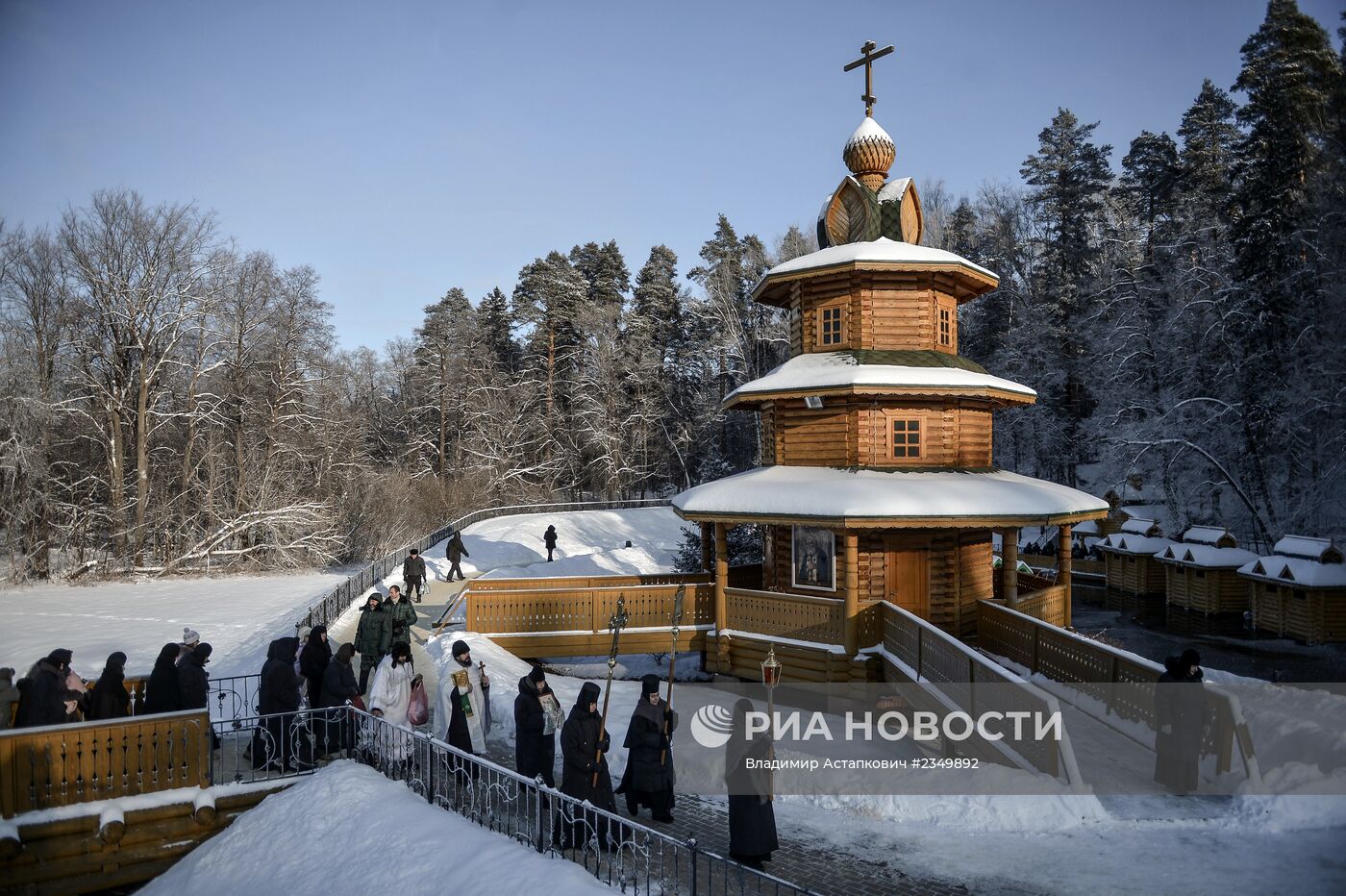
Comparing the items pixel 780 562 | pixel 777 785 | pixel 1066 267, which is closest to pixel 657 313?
pixel 1066 267

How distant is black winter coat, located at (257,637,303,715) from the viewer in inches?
398

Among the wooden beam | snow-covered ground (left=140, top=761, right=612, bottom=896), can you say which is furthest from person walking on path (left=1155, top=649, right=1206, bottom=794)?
snow-covered ground (left=140, top=761, right=612, bottom=896)

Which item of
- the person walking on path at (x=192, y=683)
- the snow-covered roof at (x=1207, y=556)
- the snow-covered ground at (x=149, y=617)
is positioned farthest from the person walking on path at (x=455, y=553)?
the snow-covered roof at (x=1207, y=556)

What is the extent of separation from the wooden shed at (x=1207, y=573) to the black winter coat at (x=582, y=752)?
28.3m

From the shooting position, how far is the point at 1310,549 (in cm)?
2405

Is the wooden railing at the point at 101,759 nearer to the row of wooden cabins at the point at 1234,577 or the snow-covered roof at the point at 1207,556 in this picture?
the row of wooden cabins at the point at 1234,577

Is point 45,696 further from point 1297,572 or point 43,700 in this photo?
Result: point 1297,572

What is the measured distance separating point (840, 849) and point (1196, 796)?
440 centimetres

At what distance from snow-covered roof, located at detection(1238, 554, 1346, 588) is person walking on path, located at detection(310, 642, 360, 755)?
27305mm

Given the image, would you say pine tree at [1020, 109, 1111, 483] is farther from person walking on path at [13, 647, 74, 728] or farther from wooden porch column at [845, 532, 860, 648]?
person walking on path at [13, 647, 74, 728]

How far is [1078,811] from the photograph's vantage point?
8477mm

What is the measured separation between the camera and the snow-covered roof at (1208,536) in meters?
28.8

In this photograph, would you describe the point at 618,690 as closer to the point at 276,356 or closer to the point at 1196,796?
the point at 1196,796

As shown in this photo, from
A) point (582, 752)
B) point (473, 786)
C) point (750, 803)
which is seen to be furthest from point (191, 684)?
point (750, 803)
